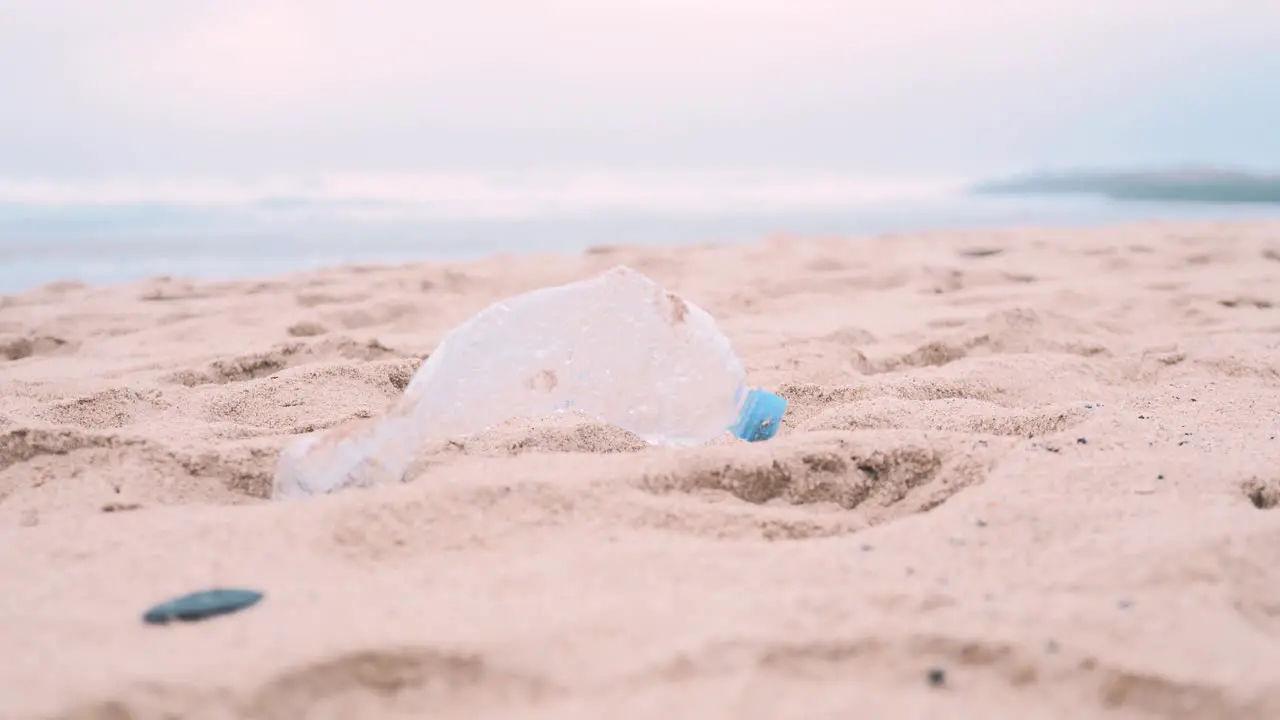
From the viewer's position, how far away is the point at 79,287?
4566 millimetres

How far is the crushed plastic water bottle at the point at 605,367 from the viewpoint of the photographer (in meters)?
1.66

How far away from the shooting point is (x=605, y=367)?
5.69 ft

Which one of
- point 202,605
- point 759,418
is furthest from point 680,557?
point 759,418

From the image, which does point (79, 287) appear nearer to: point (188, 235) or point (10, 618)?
point (10, 618)

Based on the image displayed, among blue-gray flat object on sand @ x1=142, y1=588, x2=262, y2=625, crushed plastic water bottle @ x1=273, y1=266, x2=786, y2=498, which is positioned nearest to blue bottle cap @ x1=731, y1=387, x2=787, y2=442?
crushed plastic water bottle @ x1=273, y1=266, x2=786, y2=498

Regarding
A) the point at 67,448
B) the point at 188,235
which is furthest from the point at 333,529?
the point at 188,235

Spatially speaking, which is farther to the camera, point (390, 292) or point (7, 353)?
point (390, 292)

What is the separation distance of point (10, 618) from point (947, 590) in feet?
3.02

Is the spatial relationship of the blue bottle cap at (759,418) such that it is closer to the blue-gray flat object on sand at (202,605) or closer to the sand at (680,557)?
the sand at (680,557)

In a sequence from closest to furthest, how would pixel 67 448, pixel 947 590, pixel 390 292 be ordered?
pixel 947 590, pixel 67 448, pixel 390 292

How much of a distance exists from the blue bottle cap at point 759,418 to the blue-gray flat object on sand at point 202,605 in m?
0.87

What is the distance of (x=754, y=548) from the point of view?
115 centimetres

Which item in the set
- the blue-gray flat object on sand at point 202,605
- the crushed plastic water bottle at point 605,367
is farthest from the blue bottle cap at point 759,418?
the blue-gray flat object on sand at point 202,605

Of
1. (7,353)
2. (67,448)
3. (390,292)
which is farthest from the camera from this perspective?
(390,292)
